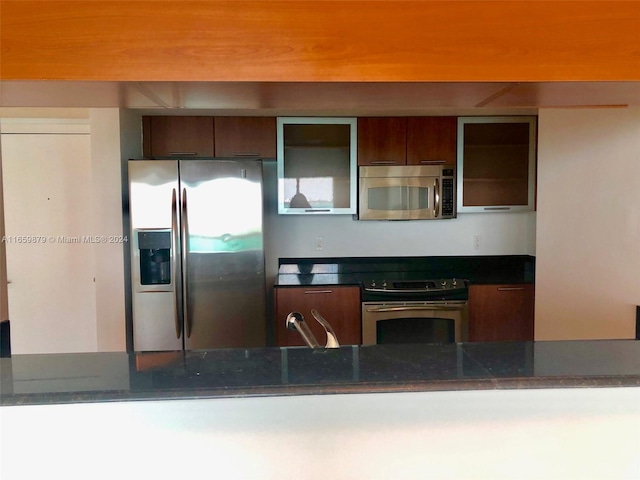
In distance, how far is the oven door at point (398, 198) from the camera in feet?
10.8

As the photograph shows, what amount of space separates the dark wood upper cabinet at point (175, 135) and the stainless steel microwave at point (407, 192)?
1.12 m

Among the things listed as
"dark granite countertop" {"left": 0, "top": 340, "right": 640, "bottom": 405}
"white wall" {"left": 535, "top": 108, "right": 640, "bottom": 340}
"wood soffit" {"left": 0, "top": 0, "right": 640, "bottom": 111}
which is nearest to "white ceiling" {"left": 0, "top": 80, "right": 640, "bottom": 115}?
"wood soffit" {"left": 0, "top": 0, "right": 640, "bottom": 111}

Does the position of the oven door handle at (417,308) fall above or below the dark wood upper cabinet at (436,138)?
below

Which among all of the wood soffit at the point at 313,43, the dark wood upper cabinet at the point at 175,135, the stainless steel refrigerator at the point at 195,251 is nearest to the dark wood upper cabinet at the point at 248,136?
the dark wood upper cabinet at the point at 175,135

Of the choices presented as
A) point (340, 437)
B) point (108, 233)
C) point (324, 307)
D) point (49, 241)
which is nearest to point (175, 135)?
point (108, 233)

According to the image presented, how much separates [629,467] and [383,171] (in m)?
2.41

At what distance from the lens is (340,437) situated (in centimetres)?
108

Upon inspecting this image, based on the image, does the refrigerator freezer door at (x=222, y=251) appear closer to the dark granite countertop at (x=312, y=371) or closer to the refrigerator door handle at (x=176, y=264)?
the refrigerator door handle at (x=176, y=264)

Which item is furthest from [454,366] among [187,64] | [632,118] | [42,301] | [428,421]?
[42,301]

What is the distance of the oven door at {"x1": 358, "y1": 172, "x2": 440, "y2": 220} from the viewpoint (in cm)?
328

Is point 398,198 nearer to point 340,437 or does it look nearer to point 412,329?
point 412,329

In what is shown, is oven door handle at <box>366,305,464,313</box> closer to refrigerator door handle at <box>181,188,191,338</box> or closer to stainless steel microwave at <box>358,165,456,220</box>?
stainless steel microwave at <box>358,165,456,220</box>

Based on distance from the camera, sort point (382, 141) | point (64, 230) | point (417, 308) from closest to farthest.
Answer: point (417, 308) → point (64, 230) → point (382, 141)

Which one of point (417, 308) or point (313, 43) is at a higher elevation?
point (313, 43)
